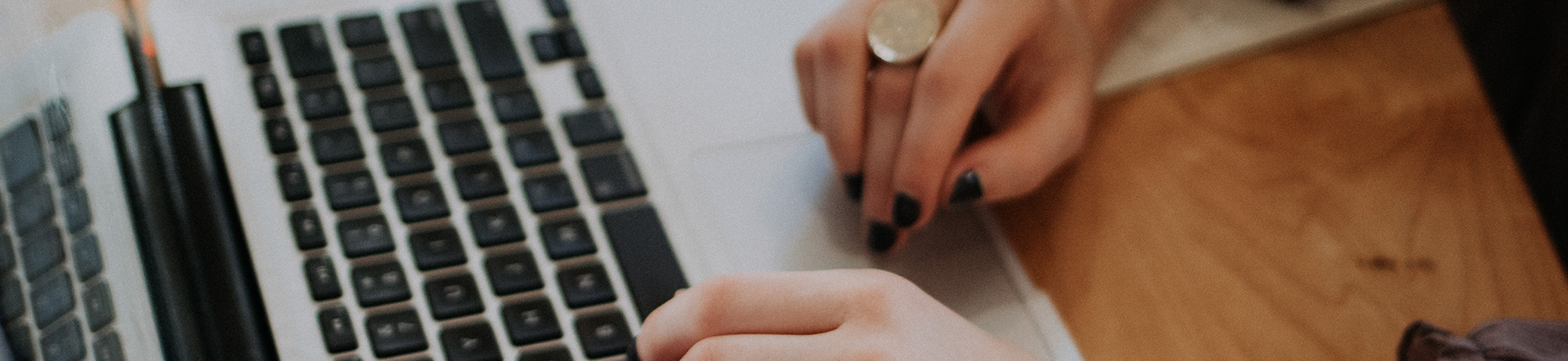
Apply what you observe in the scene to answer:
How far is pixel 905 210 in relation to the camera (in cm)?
39

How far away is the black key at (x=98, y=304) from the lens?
0.32m

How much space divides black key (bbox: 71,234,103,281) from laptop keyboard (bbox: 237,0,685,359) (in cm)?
6

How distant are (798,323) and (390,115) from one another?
176mm

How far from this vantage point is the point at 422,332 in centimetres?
34

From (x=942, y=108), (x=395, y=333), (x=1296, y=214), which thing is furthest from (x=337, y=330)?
(x=1296, y=214)

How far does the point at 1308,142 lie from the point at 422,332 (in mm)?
387

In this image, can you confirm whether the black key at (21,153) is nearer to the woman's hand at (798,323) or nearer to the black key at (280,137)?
the black key at (280,137)

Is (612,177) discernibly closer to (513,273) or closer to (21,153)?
(513,273)

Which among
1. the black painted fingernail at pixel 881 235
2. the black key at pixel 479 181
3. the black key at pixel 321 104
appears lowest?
the black painted fingernail at pixel 881 235

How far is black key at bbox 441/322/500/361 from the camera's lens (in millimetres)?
338

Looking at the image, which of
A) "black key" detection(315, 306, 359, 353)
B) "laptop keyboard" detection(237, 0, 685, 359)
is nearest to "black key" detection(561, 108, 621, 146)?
"laptop keyboard" detection(237, 0, 685, 359)

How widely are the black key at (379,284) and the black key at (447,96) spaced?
7cm

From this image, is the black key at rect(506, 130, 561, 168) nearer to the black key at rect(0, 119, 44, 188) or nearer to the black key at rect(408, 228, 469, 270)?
the black key at rect(408, 228, 469, 270)

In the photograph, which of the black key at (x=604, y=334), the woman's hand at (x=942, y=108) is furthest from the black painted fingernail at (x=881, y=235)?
the black key at (x=604, y=334)
